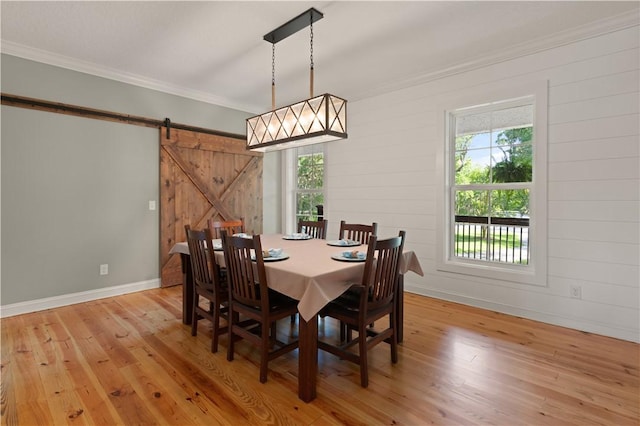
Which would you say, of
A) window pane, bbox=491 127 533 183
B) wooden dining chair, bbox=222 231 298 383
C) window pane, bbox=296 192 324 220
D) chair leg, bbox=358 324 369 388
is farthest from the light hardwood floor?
window pane, bbox=296 192 324 220

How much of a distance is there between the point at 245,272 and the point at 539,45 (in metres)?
3.51

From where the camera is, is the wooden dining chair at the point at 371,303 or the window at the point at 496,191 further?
the window at the point at 496,191

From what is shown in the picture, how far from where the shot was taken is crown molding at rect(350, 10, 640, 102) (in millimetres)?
2842

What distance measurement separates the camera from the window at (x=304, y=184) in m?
5.52

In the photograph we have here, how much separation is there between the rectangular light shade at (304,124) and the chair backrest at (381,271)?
102cm

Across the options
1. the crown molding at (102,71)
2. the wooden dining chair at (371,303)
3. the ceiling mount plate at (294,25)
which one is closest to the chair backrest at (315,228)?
the wooden dining chair at (371,303)

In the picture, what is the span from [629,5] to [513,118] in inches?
46.6

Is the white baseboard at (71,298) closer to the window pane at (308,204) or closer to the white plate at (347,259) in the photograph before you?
the window pane at (308,204)

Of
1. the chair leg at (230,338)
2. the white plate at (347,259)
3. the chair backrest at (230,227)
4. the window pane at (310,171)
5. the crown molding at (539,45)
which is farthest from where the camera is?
the window pane at (310,171)

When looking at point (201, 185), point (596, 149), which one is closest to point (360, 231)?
point (596, 149)

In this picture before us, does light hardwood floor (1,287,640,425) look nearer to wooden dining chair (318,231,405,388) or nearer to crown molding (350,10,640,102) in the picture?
wooden dining chair (318,231,405,388)

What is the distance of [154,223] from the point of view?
4453 mm

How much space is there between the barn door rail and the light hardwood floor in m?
2.23

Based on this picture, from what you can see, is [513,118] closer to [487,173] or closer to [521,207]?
[487,173]
